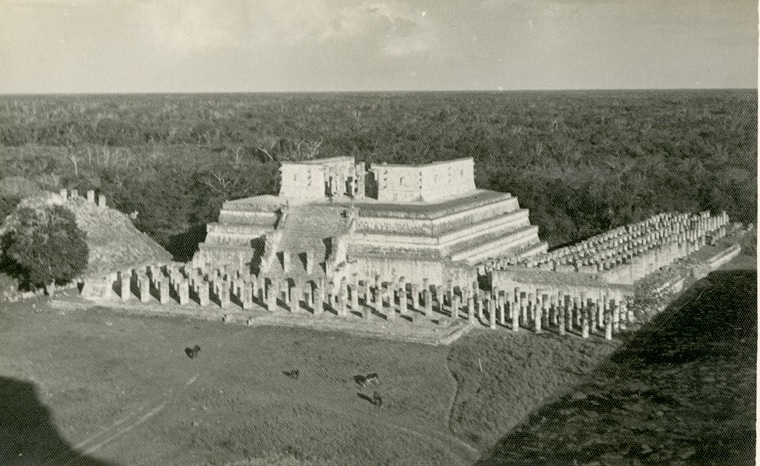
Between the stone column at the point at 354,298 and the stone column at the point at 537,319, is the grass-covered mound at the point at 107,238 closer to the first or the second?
the stone column at the point at 354,298

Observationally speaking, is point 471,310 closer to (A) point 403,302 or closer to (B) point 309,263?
(A) point 403,302

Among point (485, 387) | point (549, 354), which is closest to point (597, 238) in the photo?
point (549, 354)

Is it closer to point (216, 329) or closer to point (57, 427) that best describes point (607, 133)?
point (216, 329)

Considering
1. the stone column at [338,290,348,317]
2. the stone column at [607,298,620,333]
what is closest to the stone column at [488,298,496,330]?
the stone column at [607,298,620,333]

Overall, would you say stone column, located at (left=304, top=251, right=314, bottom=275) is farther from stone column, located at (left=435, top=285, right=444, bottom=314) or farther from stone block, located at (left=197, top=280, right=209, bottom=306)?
stone column, located at (left=435, top=285, right=444, bottom=314)

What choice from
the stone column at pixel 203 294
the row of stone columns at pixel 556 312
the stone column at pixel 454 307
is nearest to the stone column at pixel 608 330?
the row of stone columns at pixel 556 312

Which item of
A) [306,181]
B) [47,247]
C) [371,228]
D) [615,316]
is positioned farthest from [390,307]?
[47,247]
